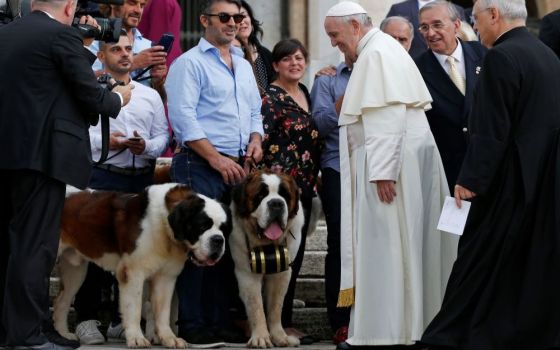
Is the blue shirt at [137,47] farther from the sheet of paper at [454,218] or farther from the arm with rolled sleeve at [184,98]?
the sheet of paper at [454,218]

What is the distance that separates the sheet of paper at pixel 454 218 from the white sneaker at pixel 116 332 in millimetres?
2488

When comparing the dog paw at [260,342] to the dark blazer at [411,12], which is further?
the dark blazer at [411,12]

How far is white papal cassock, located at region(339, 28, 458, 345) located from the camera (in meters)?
9.54

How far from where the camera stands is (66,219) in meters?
9.96

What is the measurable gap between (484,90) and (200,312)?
2548 millimetres

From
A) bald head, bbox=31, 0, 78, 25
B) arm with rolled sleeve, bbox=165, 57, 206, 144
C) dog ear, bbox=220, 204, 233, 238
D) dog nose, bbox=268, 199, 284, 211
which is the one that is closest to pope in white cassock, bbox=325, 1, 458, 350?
dog nose, bbox=268, 199, 284, 211

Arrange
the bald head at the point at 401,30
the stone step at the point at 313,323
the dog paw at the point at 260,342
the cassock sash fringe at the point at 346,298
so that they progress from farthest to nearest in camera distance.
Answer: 1. the bald head at the point at 401,30
2. the stone step at the point at 313,323
3. the dog paw at the point at 260,342
4. the cassock sash fringe at the point at 346,298

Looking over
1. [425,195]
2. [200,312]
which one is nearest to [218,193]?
[200,312]

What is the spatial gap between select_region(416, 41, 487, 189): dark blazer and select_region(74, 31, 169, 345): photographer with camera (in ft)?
5.91

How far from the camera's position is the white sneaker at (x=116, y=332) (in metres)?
10.2

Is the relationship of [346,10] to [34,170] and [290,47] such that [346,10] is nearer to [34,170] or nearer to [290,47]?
[290,47]

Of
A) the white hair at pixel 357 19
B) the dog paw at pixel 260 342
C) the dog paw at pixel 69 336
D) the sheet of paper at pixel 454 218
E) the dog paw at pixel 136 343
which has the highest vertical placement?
the white hair at pixel 357 19

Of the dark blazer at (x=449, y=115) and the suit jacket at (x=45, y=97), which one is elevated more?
the suit jacket at (x=45, y=97)

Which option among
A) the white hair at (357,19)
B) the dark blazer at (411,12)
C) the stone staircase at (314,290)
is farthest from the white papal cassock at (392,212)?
the dark blazer at (411,12)
